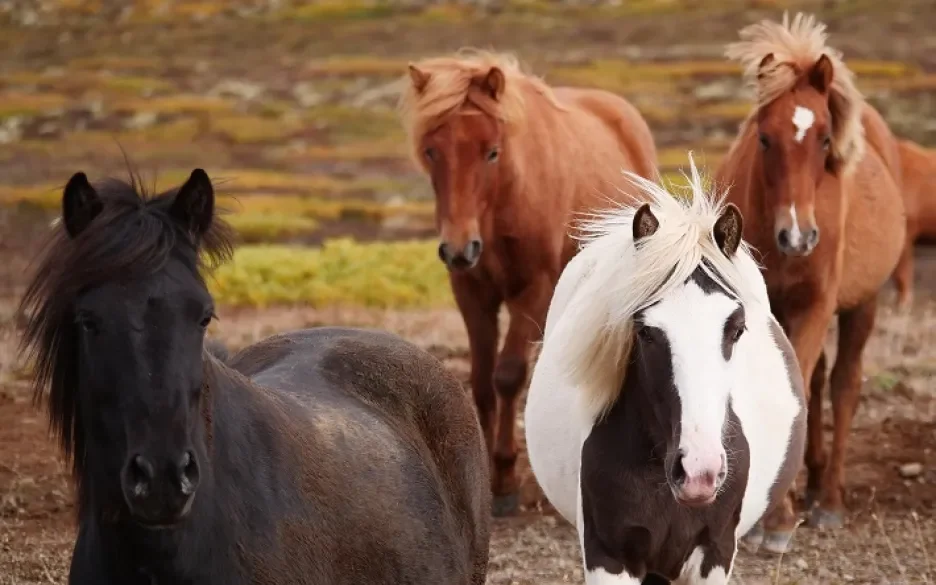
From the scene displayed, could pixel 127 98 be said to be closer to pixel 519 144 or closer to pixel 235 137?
pixel 235 137

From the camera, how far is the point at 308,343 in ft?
15.8

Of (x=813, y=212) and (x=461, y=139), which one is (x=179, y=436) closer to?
(x=813, y=212)

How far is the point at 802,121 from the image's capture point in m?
7.16

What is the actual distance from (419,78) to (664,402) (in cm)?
412

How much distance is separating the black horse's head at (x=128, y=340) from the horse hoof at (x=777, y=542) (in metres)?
4.33

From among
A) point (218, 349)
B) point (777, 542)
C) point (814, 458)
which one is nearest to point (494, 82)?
point (814, 458)

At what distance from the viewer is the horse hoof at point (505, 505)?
789cm

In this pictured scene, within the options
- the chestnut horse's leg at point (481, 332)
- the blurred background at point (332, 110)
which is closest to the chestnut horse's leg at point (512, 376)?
the chestnut horse's leg at point (481, 332)

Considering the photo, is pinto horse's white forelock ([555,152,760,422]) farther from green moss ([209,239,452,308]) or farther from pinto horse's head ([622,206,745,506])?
green moss ([209,239,452,308])

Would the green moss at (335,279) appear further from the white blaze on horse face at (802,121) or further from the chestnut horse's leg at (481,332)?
the white blaze on horse face at (802,121)

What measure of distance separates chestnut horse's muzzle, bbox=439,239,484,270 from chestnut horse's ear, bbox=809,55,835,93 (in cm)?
193

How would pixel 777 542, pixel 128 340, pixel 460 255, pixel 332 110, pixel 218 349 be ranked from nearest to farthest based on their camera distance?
1. pixel 128 340
2. pixel 218 349
3. pixel 777 542
4. pixel 460 255
5. pixel 332 110

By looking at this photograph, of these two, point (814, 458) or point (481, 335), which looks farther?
point (481, 335)

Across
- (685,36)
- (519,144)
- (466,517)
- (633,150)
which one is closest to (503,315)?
(633,150)
